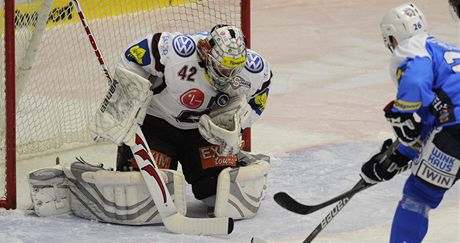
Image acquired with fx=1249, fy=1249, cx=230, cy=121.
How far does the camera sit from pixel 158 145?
15.6 feet

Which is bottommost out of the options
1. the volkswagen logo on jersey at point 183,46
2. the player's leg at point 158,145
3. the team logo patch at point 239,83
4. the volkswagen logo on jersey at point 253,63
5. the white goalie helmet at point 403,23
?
the player's leg at point 158,145

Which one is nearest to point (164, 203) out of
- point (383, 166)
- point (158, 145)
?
point (158, 145)

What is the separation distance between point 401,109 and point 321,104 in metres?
2.87

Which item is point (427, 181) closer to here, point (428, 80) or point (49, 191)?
point (428, 80)

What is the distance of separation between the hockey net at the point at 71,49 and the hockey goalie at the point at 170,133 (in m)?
0.74

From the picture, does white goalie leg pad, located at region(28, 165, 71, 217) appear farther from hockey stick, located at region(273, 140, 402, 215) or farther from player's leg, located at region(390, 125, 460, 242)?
player's leg, located at region(390, 125, 460, 242)

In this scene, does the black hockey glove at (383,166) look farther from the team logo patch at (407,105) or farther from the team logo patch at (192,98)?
the team logo patch at (192,98)

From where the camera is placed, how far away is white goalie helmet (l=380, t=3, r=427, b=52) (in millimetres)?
3895

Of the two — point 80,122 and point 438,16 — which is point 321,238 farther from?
point 438,16

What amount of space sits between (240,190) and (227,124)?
0.26 metres

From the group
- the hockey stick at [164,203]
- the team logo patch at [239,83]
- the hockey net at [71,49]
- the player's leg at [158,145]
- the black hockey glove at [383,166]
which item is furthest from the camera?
the hockey net at [71,49]

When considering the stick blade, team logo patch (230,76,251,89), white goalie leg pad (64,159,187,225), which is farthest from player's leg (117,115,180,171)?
the stick blade

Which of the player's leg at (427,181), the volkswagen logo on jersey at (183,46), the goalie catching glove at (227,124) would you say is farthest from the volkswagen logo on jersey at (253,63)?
the player's leg at (427,181)

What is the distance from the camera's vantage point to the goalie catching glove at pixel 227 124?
453 centimetres
